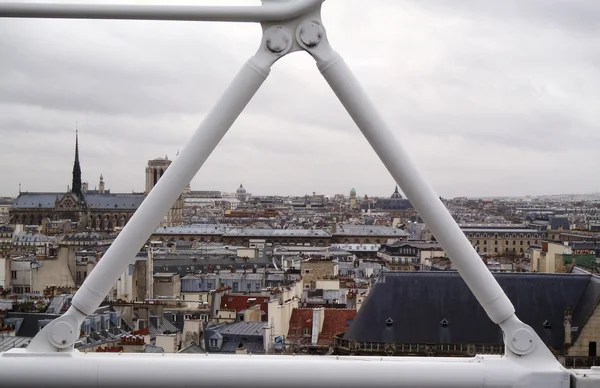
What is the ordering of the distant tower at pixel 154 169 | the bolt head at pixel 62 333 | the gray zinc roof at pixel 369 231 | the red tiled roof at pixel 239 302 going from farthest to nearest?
the distant tower at pixel 154 169, the gray zinc roof at pixel 369 231, the red tiled roof at pixel 239 302, the bolt head at pixel 62 333

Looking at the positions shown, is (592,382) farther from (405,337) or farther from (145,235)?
(405,337)

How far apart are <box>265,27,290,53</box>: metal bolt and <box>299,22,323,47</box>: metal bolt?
0.05 m

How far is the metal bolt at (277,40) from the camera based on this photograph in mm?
2615

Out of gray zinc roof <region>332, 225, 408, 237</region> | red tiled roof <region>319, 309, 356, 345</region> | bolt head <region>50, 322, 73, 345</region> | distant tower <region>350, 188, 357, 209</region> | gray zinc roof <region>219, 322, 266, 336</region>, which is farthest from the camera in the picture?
distant tower <region>350, 188, 357, 209</region>

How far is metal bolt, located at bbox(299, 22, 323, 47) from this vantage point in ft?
8.54

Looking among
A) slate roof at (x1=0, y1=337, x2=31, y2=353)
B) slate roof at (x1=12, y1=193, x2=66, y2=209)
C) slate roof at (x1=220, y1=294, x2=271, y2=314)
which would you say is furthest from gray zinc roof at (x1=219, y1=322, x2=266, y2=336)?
slate roof at (x1=12, y1=193, x2=66, y2=209)

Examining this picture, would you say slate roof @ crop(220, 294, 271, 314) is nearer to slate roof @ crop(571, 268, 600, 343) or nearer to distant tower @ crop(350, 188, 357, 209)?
slate roof @ crop(571, 268, 600, 343)

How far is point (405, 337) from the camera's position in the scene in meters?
19.0

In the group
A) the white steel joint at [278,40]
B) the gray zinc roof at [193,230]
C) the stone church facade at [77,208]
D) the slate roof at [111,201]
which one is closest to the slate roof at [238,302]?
the white steel joint at [278,40]

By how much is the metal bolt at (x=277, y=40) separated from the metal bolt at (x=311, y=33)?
46 millimetres

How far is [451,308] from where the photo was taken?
18.9 metres

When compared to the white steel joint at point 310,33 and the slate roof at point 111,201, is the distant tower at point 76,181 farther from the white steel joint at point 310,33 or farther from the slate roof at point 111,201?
the white steel joint at point 310,33

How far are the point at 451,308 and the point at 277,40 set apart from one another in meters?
16.9

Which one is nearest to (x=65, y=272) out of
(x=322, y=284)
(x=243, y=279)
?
(x=243, y=279)
